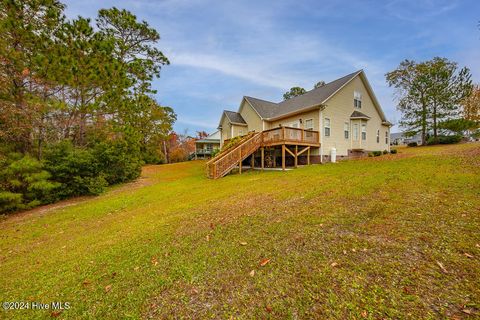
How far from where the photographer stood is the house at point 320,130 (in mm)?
14078

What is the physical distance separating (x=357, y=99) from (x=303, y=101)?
4456mm

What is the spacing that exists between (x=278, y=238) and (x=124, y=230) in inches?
159

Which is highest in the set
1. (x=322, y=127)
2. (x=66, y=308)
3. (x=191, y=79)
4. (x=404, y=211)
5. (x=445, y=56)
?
(x=445, y=56)

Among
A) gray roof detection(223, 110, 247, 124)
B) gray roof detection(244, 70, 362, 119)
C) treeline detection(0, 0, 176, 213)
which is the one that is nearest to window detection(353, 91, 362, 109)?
gray roof detection(244, 70, 362, 119)

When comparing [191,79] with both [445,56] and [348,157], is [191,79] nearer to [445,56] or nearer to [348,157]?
[348,157]

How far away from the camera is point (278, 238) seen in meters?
3.92

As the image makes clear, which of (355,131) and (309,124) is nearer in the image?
(309,124)

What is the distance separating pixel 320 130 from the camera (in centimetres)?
1480

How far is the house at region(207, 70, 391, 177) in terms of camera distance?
46.2 ft

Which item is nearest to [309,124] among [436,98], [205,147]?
[436,98]

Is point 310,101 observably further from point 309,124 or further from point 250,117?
point 250,117

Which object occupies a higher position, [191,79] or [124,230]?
[191,79]

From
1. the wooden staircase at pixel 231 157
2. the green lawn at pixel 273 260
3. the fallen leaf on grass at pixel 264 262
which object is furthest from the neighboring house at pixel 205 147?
the fallen leaf on grass at pixel 264 262

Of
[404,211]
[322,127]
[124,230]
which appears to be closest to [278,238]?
[404,211]
